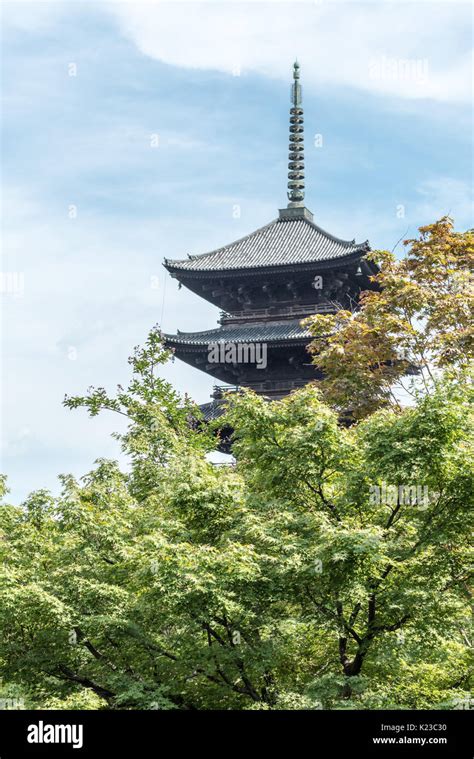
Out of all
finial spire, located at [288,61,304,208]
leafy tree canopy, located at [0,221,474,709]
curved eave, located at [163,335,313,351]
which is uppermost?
finial spire, located at [288,61,304,208]

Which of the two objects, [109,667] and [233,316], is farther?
[233,316]

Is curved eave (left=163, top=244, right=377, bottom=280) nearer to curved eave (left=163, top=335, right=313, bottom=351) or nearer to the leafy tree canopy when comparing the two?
curved eave (left=163, top=335, right=313, bottom=351)

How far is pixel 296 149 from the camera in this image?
1996 inches

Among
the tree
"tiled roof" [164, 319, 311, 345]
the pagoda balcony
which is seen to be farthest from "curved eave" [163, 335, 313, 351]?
the tree

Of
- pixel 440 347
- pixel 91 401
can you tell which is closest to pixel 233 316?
pixel 91 401

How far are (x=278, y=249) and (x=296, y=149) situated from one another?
9.05 meters

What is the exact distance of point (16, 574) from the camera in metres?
20.2

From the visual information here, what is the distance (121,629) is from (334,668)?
386 centimetres

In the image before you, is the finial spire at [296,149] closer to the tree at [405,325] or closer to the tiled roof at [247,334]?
the tiled roof at [247,334]

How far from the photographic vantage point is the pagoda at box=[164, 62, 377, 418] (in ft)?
135

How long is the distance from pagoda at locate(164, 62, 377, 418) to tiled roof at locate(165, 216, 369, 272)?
42 mm
